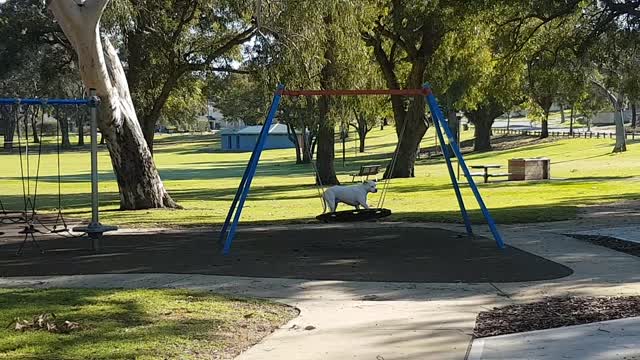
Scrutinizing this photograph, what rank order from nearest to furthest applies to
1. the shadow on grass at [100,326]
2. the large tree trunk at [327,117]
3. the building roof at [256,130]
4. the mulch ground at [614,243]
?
the shadow on grass at [100,326]
the mulch ground at [614,243]
the large tree trunk at [327,117]
the building roof at [256,130]

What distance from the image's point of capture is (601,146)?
59.0m

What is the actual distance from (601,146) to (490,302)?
2150 inches

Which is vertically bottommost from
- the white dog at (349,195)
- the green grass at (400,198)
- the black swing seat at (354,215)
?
the green grass at (400,198)

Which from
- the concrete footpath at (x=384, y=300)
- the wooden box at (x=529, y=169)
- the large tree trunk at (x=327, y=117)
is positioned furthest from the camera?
the wooden box at (x=529, y=169)

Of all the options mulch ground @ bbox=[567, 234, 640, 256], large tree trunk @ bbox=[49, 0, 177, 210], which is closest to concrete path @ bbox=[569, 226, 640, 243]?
mulch ground @ bbox=[567, 234, 640, 256]

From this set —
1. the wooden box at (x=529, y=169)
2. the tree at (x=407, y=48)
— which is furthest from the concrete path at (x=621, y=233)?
the wooden box at (x=529, y=169)

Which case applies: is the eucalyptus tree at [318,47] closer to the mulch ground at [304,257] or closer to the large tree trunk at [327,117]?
the large tree trunk at [327,117]

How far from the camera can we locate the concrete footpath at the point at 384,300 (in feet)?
20.5

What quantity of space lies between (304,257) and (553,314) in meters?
4.90

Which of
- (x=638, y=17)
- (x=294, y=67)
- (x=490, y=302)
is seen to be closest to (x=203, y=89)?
(x=294, y=67)

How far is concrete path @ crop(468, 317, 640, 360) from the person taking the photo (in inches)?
223

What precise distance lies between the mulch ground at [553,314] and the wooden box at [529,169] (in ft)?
78.9

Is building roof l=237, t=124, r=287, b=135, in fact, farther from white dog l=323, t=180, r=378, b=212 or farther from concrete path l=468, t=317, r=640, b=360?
concrete path l=468, t=317, r=640, b=360

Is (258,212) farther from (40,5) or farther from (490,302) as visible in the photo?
(490,302)
